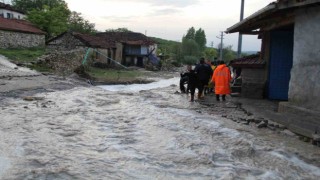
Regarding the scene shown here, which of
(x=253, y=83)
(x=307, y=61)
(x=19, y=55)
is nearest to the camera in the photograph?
(x=307, y=61)

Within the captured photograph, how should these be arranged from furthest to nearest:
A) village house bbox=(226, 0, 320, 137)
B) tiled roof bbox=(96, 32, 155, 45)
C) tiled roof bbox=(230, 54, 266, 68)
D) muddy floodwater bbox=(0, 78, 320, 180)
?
1. tiled roof bbox=(96, 32, 155, 45)
2. tiled roof bbox=(230, 54, 266, 68)
3. village house bbox=(226, 0, 320, 137)
4. muddy floodwater bbox=(0, 78, 320, 180)

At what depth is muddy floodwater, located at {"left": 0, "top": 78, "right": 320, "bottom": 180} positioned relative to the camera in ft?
18.8

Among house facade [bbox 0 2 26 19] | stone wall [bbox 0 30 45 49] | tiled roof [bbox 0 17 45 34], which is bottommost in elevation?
stone wall [bbox 0 30 45 49]

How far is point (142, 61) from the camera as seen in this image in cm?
5897

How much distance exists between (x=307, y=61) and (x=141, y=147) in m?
4.38

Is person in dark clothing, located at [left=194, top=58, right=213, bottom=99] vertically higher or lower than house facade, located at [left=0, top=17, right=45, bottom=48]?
lower

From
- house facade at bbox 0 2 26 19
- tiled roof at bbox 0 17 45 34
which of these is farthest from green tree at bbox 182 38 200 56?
tiled roof at bbox 0 17 45 34

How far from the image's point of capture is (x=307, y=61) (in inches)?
326

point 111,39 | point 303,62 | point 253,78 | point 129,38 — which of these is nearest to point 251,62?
point 253,78

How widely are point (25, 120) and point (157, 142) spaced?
158 inches

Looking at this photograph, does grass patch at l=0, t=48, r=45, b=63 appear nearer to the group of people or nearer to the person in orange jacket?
the group of people

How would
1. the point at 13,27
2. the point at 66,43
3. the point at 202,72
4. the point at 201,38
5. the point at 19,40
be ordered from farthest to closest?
the point at 201,38 → the point at 66,43 → the point at 19,40 → the point at 13,27 → the point at 202,72

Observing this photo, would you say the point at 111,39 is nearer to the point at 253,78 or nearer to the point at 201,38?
the point at 253,78

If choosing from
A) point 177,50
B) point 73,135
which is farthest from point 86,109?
point 177,50
